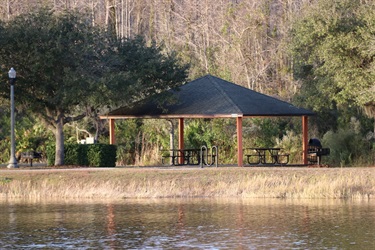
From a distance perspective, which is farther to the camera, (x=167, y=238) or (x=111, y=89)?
(x=111, y=89)

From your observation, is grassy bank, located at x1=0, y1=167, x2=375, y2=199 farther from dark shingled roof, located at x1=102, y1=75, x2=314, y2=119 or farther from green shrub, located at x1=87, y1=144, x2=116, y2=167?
dark shingled roof, located at x1=102, y1=75, x2=314, y2=119

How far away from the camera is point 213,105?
42.5 m

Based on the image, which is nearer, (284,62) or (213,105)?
(213,105)

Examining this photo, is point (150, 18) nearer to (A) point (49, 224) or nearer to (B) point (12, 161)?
(B) point (12, 161)

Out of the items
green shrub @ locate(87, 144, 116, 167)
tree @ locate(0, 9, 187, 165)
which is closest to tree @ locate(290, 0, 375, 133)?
tree @ locate(0, 9, 187, 165)

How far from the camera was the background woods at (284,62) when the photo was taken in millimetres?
40812

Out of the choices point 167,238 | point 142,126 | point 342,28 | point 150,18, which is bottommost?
point 167,238

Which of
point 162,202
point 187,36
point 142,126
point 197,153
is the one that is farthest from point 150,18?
point 162,202

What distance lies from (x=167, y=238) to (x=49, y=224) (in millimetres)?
4787

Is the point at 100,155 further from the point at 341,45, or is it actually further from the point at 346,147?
the point at 346,147

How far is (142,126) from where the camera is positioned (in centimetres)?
5134

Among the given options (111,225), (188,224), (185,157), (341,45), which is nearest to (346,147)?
(341,45)

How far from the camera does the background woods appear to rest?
4081 cm

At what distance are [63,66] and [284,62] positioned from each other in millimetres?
27518
